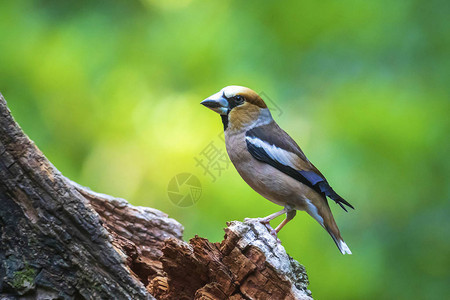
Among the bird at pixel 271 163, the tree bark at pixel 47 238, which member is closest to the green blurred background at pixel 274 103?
the bird at pixel 271 163

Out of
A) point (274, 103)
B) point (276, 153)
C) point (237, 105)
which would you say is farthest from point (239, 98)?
point (274, 103)

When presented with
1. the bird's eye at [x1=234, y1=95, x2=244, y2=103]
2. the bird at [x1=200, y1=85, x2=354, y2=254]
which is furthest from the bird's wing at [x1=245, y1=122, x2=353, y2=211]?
the bird's eye at [x1=234, y1=95, x2=244, y2=103]

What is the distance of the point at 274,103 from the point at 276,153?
1.17 meters

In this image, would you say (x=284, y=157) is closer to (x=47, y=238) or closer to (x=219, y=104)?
(x=219, y=104)

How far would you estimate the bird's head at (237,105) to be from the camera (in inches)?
104

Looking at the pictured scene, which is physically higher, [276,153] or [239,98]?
[239,98]

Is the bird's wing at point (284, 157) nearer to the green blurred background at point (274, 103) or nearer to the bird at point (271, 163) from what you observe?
the bird at point (271, 163)

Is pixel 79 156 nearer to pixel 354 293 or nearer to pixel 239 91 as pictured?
pixel 239 91

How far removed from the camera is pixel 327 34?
3.85m

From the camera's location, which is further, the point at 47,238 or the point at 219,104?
the point at 219,104

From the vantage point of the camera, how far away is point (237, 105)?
8.78 feet

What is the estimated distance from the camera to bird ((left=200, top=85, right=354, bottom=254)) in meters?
2.50

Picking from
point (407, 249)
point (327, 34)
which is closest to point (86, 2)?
point (327, 34)

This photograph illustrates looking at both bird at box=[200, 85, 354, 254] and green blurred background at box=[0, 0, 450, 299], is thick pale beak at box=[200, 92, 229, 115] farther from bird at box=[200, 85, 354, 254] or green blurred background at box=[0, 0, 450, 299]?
green blurred background at box=[0, 0, 450, 299]
